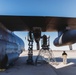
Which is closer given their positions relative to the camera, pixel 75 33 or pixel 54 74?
pixel 54 74

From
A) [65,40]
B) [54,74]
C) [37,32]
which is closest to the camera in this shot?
[54,74]

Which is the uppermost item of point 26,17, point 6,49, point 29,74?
point 26,17

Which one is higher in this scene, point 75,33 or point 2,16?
point 2,16

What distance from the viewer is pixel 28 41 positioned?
19.4 meters

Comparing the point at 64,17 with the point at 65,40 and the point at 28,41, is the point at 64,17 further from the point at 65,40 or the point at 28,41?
the point at 28,41

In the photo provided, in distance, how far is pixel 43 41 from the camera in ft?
63.4

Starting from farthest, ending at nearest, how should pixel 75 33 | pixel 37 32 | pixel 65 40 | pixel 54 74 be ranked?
pixel 37 32 → pixel 65 40 → pixel 75 33 → pixel 54 74

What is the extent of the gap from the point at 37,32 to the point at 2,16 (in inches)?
207

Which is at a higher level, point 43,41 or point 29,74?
point 43,41

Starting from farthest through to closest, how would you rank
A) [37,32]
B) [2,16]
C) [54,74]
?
[37,32] → [2,16] → [54,74]

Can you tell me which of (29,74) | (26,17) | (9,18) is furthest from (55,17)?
(29,74)

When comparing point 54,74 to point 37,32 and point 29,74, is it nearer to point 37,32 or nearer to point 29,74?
point 29,74

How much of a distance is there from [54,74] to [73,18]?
413 cm

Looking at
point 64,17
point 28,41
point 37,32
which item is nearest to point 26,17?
point 64,17
